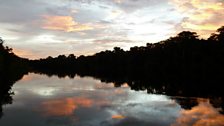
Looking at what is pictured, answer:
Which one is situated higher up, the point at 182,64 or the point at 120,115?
the point at 182,64

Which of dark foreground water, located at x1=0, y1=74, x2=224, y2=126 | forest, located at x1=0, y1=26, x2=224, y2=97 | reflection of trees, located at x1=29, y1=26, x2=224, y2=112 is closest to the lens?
dark foreground water, located at x1=0, y1=74, x2=224, y2=126

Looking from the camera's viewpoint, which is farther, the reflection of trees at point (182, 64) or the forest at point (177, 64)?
the forest at point (177, 64)

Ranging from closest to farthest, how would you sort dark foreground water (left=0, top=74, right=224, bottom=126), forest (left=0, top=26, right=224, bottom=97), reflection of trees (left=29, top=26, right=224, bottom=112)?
dark foreground water (left=0, top=74, right=224, bottom=126)
reflection of trees (left=29, top=26, right=224, bottom=112)
forest (left=0, top=26, right=224, bottom=97)

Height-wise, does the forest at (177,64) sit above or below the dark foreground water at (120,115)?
above

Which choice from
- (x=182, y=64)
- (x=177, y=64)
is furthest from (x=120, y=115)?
(x=177, y=64)

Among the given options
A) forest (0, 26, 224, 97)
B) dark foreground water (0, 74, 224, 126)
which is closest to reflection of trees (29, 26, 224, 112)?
forest (0, 26, 224, 97)

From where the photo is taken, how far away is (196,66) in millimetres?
97875

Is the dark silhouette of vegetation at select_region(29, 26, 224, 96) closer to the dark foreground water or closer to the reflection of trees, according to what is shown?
the reflection of trees

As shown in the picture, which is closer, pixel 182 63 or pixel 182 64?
pixel 182 64

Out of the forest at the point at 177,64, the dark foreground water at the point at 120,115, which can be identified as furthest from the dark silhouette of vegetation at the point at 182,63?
the dark foreground water at the point at 120,115

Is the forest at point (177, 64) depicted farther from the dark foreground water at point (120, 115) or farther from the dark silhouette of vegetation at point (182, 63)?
the dark foreground water at point (120, 115)

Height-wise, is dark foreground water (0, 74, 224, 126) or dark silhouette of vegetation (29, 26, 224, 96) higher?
dark silhouette of vegetation (29, 26, 224, 96)

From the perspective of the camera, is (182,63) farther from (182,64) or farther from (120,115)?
(120,115)

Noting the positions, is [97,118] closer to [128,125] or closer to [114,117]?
[114,117]
